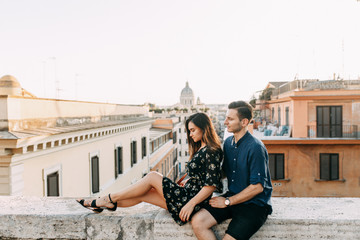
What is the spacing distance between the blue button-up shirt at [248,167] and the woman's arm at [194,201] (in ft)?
0.74

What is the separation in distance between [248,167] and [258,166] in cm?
10

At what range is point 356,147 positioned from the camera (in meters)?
15.1

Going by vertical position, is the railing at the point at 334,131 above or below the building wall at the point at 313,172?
above

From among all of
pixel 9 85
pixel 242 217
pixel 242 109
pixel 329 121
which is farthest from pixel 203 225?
pixel 329 121

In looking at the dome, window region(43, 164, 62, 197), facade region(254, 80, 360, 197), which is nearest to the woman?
window region(43, 164, 62, 197)

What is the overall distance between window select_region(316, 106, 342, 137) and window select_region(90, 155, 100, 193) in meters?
10.6

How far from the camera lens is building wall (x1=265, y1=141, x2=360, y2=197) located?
49.7 feet

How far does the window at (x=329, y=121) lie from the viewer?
15.6m

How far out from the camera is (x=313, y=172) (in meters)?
15.3

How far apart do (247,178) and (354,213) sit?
838 millimetres

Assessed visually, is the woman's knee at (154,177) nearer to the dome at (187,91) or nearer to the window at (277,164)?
the window at (277,164)

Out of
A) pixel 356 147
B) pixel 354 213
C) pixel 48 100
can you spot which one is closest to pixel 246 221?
pixel 354 213

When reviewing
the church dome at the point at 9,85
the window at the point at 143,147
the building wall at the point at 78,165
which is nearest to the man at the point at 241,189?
the building wall at the point at 78,165

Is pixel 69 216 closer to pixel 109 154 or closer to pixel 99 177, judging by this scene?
pixel 99 177
